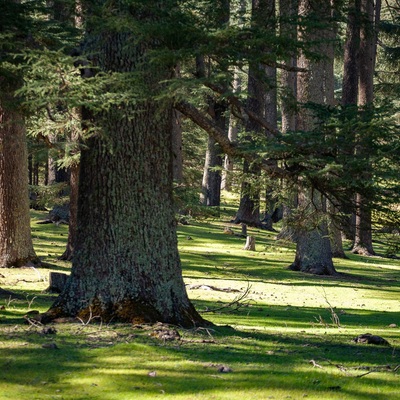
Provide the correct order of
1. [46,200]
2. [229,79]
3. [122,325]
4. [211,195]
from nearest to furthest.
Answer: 1. [229,79]
2. [122,325]
3. [46,200]
4. [211,195]

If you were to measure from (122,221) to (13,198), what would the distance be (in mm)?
8319

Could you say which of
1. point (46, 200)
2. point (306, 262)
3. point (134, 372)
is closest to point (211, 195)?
point (306, 262)

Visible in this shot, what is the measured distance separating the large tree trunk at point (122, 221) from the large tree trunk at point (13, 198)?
7.86 m

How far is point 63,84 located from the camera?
8.88m

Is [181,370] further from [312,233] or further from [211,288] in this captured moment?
[312,233]

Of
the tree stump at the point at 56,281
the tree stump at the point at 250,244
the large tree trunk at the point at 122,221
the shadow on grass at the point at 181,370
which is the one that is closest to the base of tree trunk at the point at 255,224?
the tree stump at the point at 250,244

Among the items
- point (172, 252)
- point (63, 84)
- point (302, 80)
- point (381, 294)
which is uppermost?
point (302, 80)

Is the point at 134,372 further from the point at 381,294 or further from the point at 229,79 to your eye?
the point at 381,294

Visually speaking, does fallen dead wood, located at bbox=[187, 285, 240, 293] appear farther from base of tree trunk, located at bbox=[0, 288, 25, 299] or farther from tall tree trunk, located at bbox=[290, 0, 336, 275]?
tall tree trunk, located at bbox=[290, 0, 336, 275]

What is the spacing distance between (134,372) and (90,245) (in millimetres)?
2613

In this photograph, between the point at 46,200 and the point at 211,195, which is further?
the point at 211,195

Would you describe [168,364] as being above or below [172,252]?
below

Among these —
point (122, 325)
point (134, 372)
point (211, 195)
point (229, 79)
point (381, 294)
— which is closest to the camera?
point (134, 372)

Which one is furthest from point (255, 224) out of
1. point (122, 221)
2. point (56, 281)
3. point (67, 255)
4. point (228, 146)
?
point (122, 221)
